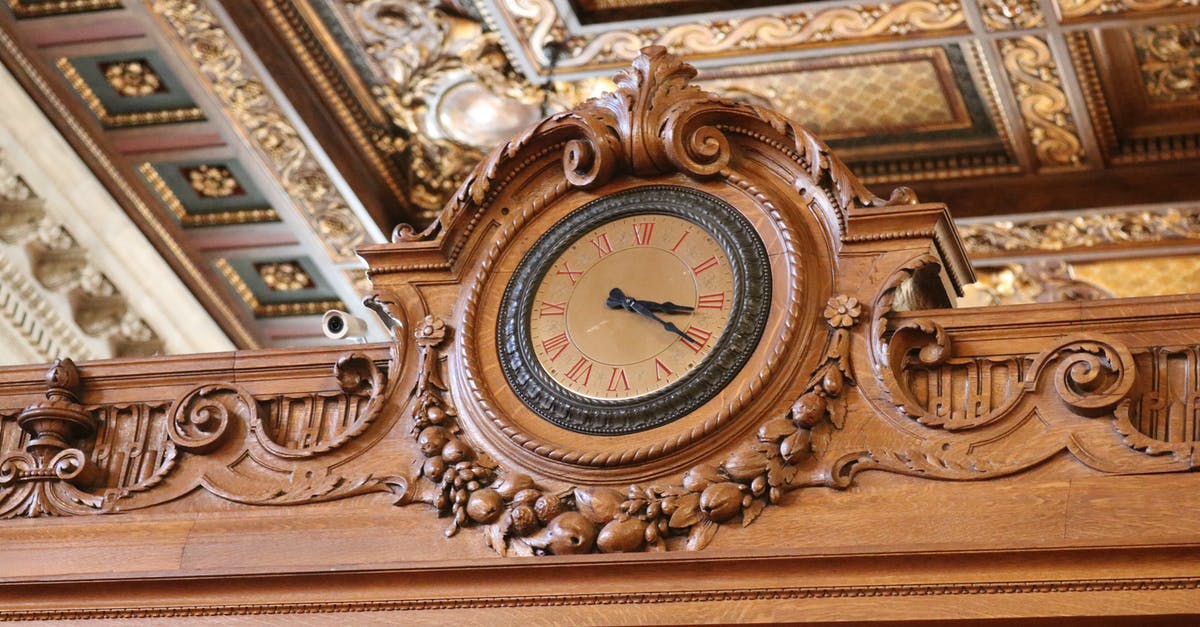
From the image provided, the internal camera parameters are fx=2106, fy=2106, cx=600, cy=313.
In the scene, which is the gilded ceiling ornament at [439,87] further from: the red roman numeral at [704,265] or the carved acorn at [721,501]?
the carved acorn at [721,501]

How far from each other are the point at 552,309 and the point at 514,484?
1.28 ft

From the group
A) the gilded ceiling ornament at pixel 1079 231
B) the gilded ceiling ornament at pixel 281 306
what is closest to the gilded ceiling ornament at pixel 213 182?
the gilded ceiling ornament at pixel 281 306

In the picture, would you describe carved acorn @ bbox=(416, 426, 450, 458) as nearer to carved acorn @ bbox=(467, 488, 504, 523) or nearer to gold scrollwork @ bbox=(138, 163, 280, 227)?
carved acorn @ bbox=(467, 488, 504, 523)

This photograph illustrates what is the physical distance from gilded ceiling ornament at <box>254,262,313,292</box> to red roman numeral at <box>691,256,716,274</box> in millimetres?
5614

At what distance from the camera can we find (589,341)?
4.11m

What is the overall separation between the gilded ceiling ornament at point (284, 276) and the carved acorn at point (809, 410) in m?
5.90

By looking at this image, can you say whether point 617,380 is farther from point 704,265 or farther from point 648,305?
point 704,265

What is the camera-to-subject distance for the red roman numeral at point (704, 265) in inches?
162

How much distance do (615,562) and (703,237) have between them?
0.72 m

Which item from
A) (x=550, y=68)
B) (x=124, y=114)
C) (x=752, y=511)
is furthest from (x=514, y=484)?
(x=124, y=114)

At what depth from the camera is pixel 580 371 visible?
13.4 feet

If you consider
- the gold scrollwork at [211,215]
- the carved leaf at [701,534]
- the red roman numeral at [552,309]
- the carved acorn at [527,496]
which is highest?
the gold scrollwork at [211,215]

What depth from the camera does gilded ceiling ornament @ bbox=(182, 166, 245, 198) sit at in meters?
9.07

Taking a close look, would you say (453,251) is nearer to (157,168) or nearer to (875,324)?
(875,324)
